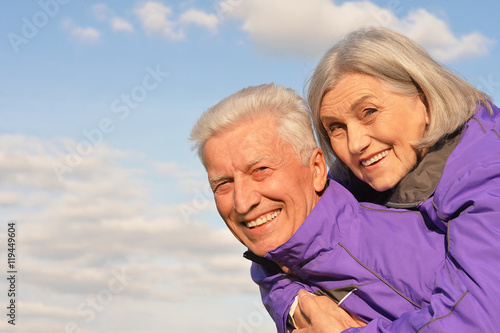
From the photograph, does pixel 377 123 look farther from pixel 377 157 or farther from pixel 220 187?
pixel 220 187

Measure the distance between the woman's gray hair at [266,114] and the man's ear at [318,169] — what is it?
5 centimetres

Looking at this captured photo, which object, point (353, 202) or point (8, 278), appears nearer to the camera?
point (353, 202)

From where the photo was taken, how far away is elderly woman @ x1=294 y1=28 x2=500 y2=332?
3424mm

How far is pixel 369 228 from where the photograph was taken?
12.5 feet

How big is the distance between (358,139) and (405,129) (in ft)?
0.98

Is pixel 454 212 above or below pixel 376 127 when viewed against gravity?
below

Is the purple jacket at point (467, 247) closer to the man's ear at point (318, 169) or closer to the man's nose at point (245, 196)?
the man's ear at point (318, 169)

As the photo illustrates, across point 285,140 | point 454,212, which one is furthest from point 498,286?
point 285,140

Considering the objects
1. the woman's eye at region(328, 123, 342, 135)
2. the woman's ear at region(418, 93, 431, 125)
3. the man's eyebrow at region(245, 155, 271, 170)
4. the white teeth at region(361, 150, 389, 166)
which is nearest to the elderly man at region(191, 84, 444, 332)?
the man's eyebrow at region(245, 155, 271, 170)

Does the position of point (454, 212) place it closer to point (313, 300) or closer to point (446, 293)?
point (446, 293)

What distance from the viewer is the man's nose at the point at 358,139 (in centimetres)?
398

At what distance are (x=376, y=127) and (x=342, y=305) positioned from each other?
3.73 ft

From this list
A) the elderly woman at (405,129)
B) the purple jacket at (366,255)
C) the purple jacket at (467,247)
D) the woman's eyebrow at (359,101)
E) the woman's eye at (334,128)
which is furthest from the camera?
the woman's eye at (334,128)

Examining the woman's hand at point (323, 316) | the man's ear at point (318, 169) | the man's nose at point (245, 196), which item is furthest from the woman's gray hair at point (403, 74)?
the woman's hand at point (323, 316)
